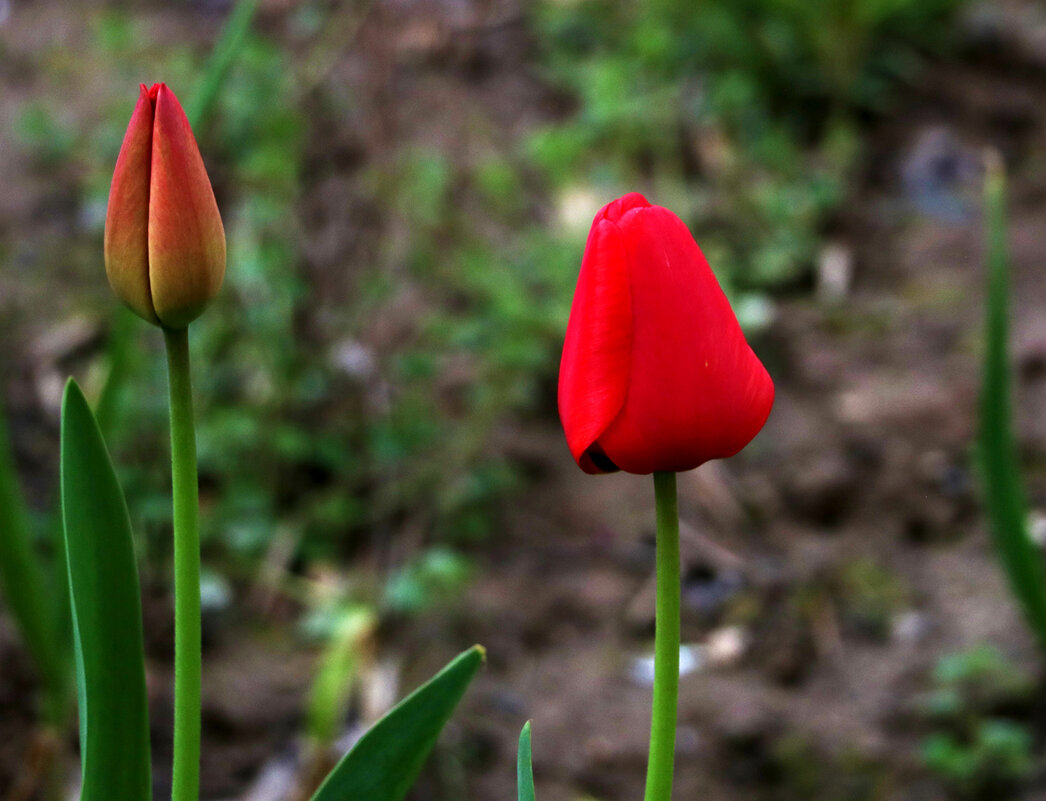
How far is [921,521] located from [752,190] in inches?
47.4

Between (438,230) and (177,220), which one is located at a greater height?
(438,230)

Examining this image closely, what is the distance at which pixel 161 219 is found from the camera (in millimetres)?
517

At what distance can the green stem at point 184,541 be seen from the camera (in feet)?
1.75

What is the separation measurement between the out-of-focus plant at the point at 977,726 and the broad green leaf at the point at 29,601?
1.11 m

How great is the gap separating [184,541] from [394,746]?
157 mm

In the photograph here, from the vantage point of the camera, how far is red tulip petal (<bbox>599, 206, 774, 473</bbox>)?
0.50 metres

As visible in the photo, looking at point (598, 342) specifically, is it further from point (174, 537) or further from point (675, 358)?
point (174, 537)

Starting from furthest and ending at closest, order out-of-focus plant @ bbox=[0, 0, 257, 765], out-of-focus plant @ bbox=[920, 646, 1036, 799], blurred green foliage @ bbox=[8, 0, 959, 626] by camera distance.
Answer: blurred green foliage @ bbox=[8, 0, 959, 626]
out-of-focus plant @ bbox=[920, 646, 1036, 799]
out-of-focus plant @ bbox=[0, 0, 257, 765]

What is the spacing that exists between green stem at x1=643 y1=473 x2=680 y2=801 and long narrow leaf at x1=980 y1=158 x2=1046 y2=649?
806mm

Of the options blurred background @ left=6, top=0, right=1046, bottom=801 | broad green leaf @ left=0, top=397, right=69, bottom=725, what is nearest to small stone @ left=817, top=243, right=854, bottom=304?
blurred background @ left=6, top=0, right=1046, bottom=801

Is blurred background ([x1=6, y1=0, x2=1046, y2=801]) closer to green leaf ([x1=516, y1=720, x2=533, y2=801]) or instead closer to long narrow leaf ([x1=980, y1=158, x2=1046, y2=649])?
long narrow leaf ([x1=980, y1=158, x2=1046, y2=649])

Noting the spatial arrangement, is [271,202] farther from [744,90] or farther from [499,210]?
[744,90]

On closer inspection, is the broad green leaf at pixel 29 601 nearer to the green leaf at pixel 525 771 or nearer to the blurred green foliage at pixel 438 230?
the blurred green foliage at pixel 438 230

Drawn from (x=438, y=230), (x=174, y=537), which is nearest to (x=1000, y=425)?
(x=174, y=537)
